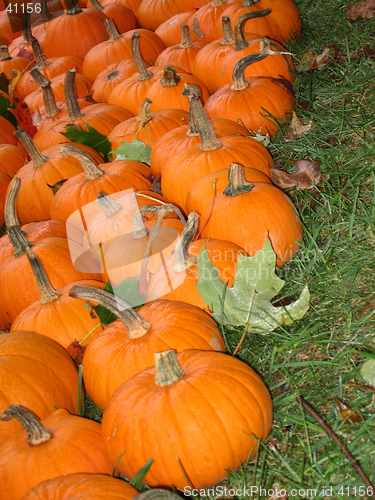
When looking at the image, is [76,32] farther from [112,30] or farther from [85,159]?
[85,159]

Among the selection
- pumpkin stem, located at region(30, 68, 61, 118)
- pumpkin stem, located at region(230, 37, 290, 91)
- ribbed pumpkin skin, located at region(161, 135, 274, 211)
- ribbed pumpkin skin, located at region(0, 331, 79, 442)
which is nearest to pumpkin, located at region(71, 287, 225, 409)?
ribbed pumpkin skin, located at region(0, 331, 79, 442)

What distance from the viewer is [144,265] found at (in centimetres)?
207

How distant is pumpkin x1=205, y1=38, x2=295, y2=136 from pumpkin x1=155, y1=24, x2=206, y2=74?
110cm

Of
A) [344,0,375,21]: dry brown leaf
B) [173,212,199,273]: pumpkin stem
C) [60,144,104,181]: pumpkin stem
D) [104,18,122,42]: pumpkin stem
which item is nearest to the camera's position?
[173,212,199,273]: pumpkin stem

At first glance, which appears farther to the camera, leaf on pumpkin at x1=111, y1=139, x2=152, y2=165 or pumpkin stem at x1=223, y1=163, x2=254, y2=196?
leaf on pumpkin at x1=111, y1=139, x2=152, y2=165

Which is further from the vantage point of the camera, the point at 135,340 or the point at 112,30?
the point at 112,30

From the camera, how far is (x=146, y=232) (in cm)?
221

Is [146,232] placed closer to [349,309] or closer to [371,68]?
[349,309]

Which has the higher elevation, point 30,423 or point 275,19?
point 275,19

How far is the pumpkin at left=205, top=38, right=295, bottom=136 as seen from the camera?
9.70 ft

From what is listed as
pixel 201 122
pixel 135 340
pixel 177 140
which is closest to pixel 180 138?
pixel 177 140

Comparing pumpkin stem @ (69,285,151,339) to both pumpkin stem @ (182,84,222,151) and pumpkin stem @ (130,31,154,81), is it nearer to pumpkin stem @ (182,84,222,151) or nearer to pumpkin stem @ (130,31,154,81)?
pumpkin stem @ (182,84,222,151)

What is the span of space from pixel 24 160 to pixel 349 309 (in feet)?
9.67

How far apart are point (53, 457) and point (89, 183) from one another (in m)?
1.61
